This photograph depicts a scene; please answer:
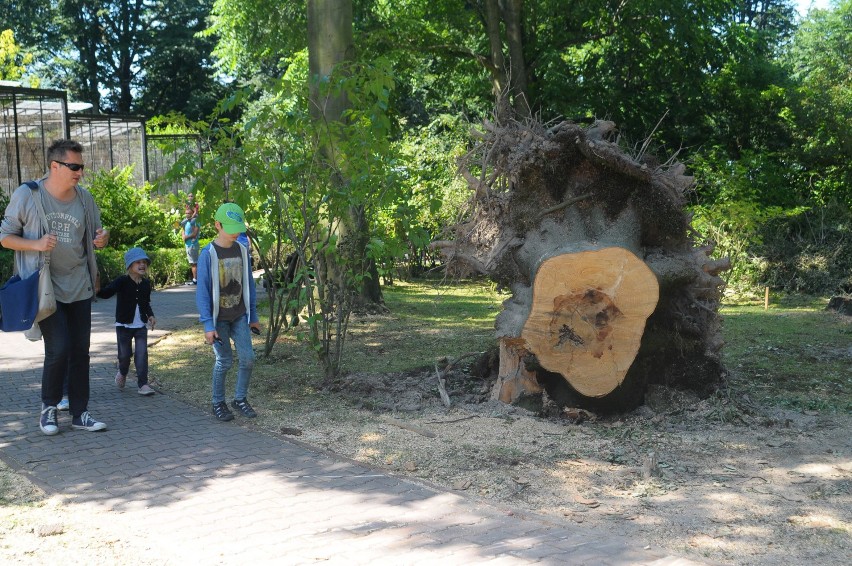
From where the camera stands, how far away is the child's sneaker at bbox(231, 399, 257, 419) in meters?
6.91

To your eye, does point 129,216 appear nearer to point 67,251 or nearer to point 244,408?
point 244,408

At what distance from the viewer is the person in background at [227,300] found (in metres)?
6.72

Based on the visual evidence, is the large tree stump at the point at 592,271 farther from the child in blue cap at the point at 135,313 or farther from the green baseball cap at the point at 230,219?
the child in blue cap at the point at 135,313

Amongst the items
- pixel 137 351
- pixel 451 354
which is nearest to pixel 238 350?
pixel 137 351

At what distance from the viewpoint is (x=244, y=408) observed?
6.95 meters

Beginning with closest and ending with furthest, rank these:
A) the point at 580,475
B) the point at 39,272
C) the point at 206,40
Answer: the point at 580,475 → the point at 39,272 → the point at 206,40

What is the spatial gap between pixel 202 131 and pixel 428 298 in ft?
27.1

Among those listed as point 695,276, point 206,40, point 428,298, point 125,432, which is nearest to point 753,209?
point 428,298

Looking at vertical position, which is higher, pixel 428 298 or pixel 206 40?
pixel 206 40

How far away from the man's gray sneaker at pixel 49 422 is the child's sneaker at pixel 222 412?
1142 millimetres

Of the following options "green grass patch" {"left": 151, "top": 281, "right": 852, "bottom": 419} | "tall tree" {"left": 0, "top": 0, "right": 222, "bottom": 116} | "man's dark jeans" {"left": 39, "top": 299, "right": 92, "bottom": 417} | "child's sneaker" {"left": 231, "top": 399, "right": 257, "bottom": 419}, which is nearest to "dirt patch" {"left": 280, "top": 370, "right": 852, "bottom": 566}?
"child's sneaker" {"left": 231, "top": 399, "right": 257, "bottom": 419}

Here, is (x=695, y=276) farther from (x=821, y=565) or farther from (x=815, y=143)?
(x=815, y=143)

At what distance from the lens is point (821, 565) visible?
402cm

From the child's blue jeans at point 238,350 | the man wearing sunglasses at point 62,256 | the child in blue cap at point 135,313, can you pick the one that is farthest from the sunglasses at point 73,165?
the child in blue cap at point 135,313
